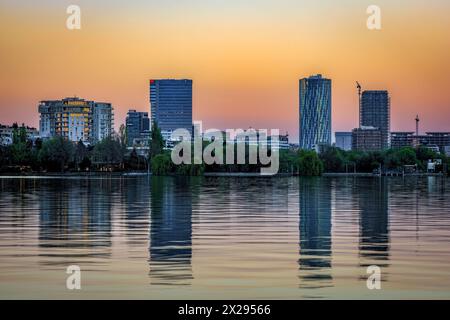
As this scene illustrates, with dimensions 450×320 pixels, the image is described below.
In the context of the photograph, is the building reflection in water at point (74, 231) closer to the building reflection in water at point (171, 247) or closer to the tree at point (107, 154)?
the building reflection in water at point (171, 247)

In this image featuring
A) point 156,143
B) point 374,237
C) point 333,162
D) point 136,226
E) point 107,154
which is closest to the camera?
point 374,237

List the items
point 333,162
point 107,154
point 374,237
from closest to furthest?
point 374,237 < point 333,162 < point 107,154

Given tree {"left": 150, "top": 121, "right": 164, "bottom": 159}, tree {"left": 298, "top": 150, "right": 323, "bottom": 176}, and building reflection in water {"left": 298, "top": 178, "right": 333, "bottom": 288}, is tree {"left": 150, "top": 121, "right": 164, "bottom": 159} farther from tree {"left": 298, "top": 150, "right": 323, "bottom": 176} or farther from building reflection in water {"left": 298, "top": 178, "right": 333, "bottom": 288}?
building reflection in water {"left": 298, "top": 178, "right": 333, "bottom": 288}

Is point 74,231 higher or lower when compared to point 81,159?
lower

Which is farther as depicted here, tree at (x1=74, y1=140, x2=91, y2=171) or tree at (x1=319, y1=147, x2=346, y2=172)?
tree at (x1=74, y1=140, x2=91, y2=171)

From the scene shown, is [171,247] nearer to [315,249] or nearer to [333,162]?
[315,249]

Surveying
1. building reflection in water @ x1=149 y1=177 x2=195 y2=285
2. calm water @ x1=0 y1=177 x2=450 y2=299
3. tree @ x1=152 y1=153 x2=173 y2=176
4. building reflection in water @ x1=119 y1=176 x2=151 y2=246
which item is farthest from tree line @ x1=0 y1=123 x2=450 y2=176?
calm water @ x1=0 y1=177 x2=450 y2=299

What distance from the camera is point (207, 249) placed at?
2061 centimetres

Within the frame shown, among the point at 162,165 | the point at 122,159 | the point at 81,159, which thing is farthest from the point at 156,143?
the point at 122,159

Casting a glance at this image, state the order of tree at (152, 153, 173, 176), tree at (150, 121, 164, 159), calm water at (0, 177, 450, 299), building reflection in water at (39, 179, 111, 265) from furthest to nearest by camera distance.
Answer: tree at (150, 121, 164, 159), tree at (152, 153, 173, 176), building reflection in water at (39, 179, 111, 265), calm water at (0, 177, 450, 299)

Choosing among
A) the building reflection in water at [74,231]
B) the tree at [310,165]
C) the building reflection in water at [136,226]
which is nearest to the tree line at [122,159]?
the tree at [310,165]
